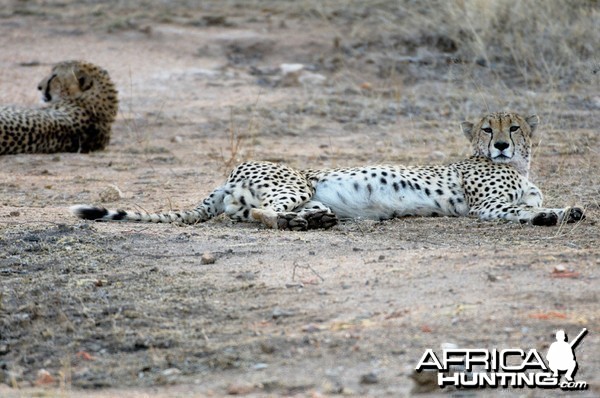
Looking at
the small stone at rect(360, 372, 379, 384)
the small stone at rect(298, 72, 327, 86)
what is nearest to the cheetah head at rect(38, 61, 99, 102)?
the small stone at rect(298, 72, 327, 86)

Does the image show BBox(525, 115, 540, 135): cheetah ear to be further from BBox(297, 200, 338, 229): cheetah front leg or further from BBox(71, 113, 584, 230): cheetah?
BBox(297, 200, 338, 229): cheetah front leg

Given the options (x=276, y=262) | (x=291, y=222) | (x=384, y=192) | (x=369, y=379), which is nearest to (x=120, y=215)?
(x=291, y=222)

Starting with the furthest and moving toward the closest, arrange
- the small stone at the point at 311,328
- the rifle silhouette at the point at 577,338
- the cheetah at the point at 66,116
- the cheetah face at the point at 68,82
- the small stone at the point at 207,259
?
1. the cheetah face at the point at 68,82
2. the cheetah at the point at 66,116
3. the small stone at the point at 207,259
4. the small stone at the point at 311,328
5. the rifle silhouette at the point at 577,338

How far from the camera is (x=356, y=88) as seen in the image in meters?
12.3

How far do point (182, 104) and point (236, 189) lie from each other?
484 cm

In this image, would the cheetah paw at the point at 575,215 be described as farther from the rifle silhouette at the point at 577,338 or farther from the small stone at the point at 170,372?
the small stone at the point at 170,372

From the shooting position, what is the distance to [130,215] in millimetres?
6891

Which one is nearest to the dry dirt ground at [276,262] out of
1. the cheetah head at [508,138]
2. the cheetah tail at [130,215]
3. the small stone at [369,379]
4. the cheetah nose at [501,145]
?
the small stone at [369,379]

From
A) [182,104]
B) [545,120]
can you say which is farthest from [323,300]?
[182,104]

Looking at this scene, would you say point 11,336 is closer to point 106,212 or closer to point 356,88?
point 106,212

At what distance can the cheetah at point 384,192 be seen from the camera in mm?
6941
